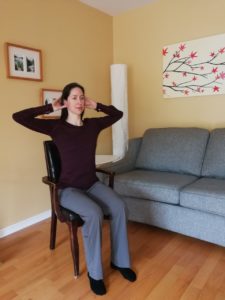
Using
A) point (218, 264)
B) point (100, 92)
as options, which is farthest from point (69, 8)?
point (218, 264)

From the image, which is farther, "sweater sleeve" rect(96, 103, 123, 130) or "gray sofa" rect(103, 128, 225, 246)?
"sweater sleeve" rect(96, 103, 123, 130)

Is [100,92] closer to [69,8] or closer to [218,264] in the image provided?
[69,8]

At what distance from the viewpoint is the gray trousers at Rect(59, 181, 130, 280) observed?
5.13 feet

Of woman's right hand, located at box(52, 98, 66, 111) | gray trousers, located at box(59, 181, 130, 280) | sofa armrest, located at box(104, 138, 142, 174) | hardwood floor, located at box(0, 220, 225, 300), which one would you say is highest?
woman's right hand, located at box(52, 98, 66, 111)

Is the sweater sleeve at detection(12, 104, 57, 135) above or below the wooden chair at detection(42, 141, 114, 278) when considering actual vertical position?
above

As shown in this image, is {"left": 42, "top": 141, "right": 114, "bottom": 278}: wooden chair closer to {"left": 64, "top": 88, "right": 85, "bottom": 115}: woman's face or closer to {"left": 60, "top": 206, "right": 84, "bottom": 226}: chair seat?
{"left": 60, "top": 206, "right": 84, "bottom": 226}: chair seat

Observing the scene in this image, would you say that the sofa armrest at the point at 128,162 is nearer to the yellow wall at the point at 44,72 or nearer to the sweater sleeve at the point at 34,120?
the yellow wall at the point at 44,72

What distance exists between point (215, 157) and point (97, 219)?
4.28ft

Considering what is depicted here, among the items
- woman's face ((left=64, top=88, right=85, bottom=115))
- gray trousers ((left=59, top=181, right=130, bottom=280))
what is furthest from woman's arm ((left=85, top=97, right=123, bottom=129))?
gray trousers ((left=59, top=181, right=130, bottom=280))

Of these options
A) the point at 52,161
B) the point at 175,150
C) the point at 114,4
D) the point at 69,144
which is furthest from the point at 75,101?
the point at 114,4

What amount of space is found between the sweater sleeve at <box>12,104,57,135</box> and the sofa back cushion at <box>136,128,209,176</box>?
1165 millimetres

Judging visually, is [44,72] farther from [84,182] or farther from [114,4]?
[84,182]

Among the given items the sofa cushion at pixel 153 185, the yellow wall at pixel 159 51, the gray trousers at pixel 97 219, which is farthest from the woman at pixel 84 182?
the yellow wall at pixel 159 51

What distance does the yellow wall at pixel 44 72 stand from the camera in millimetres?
2285
